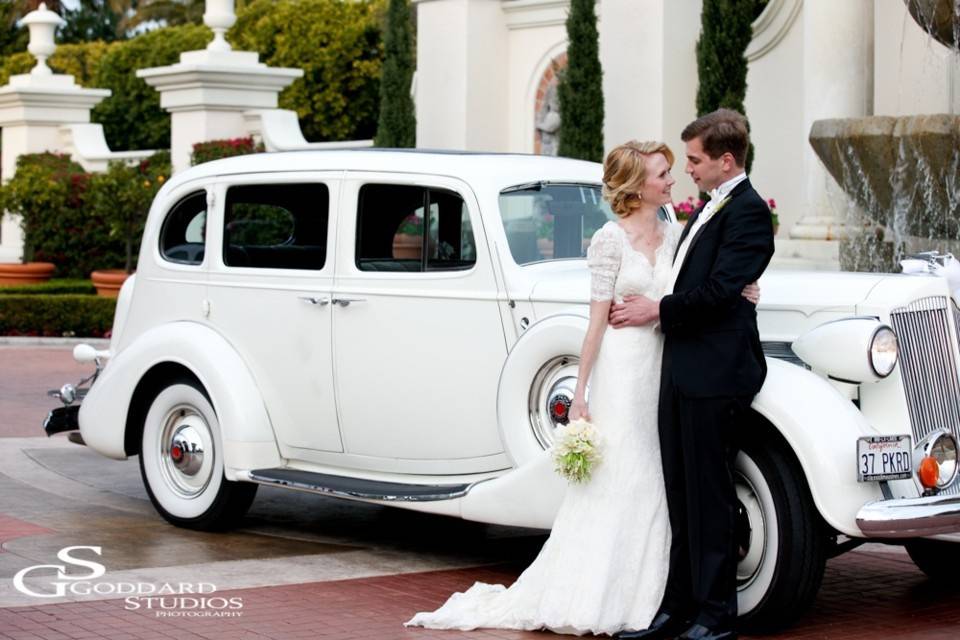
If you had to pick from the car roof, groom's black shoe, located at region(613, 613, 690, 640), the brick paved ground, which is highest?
the car roof

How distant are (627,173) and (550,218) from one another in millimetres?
1353

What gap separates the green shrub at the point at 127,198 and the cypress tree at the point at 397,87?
323 cm

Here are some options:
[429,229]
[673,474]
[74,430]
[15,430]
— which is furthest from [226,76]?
[673,474]

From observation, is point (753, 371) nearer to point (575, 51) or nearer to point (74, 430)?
point (74, 430)

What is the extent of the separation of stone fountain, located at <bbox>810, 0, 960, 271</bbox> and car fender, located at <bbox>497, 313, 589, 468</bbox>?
4.54 m

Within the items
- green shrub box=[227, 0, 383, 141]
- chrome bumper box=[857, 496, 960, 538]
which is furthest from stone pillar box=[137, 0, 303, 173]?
chrome bumper box=[857, 496, 960, 538]

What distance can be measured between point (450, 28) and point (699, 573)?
1737 cm

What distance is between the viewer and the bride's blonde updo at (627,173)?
575 centimetres

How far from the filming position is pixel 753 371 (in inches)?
216

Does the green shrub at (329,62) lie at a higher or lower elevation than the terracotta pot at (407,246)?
higher

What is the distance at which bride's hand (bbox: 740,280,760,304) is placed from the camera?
219 inches

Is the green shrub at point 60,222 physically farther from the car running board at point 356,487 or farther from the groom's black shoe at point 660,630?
the groom's black shoe at point 660,630

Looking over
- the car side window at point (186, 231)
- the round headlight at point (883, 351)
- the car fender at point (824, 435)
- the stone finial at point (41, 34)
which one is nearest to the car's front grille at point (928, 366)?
the round headlight at point (883, 351)

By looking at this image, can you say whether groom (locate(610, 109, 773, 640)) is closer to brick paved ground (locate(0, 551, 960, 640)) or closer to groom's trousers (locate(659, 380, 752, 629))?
groom's trousers (locate(659, 380, 752, 629))
